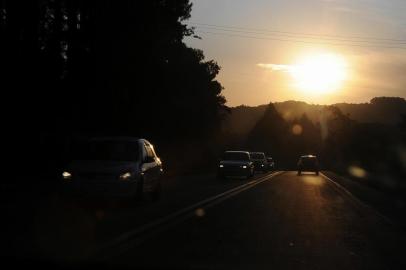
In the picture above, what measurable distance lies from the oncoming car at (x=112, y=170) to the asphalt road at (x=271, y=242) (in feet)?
6.20

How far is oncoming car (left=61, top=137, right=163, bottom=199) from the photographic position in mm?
17094

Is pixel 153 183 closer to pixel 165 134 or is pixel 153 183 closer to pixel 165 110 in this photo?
pixel 165 110

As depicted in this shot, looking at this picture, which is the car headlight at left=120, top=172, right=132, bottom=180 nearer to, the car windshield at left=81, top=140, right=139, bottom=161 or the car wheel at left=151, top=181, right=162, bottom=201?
the car windshield at left=81, top=140, right=139, bottom=161

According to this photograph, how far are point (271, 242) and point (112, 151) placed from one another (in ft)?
25.5

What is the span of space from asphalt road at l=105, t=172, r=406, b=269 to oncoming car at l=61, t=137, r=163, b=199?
1890 mm

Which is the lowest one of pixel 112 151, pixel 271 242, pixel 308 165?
pixel 308 165

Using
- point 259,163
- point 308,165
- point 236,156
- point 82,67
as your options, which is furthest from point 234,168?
point 259,163

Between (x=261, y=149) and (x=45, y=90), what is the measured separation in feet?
439

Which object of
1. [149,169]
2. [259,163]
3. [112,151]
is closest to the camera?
[112,151]

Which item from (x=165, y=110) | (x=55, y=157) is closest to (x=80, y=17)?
(x=55, y=157)

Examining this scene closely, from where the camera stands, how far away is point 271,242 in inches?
469

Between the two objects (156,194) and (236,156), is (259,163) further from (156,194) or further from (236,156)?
(156,194)

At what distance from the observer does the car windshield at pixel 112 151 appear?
60.4 ft

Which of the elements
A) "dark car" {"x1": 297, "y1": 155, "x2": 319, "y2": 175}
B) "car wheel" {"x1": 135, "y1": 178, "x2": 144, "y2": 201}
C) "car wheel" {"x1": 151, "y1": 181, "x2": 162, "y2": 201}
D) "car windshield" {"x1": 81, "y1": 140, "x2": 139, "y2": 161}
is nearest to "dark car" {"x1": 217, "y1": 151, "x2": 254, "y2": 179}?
"dark car" {"x1": 297, "y1": 155, "x2": 319, "y2": 175}
